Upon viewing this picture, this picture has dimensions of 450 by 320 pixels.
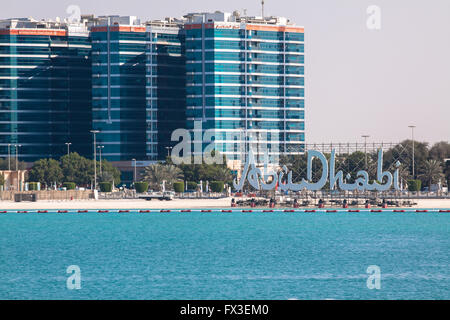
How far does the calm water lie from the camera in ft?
252

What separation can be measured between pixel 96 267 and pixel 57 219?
89270 mm

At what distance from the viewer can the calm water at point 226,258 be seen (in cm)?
7688

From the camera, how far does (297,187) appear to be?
184 m

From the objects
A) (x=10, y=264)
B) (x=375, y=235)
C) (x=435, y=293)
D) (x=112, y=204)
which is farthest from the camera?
(x=112, y=204)

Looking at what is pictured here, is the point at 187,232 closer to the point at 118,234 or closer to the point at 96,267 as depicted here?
the point at 118,234

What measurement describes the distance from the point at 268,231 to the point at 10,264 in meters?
52.8

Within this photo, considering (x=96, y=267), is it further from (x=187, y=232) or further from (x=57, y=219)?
(x=57, y=219)

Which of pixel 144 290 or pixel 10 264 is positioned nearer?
pixel 144 290

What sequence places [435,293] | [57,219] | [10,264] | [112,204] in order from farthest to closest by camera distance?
[112,204], [57,219], [10,264], [435,293]

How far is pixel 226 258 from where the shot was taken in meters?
102

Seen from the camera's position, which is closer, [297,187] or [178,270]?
[178,270]

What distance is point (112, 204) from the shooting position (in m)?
200

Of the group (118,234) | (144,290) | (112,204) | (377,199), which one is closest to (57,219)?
(112,204)
